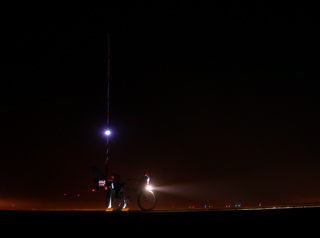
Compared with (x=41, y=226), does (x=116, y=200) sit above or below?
above

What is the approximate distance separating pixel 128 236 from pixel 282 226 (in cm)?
175

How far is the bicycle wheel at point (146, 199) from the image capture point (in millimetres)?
7824

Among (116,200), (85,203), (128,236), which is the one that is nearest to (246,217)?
(128,236)

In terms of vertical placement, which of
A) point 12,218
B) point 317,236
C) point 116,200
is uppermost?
point 116,200

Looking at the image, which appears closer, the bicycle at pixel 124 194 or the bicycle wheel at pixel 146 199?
the bicycle wheel at pixel 146 199

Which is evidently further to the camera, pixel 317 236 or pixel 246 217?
pixel 246 217

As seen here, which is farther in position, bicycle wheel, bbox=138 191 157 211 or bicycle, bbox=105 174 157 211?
bicycle, bbox=105 174 157 211

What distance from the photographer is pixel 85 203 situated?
1480 cm

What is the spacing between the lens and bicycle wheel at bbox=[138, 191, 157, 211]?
7824 mm

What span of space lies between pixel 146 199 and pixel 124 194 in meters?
0.82

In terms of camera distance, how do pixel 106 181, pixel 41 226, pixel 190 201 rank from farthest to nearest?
pixel 190 201 → pixel 106 181 → pixel 41 226

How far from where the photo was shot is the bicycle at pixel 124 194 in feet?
26.0

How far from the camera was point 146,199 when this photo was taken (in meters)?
7.95

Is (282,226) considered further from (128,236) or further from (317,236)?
(128,236)
